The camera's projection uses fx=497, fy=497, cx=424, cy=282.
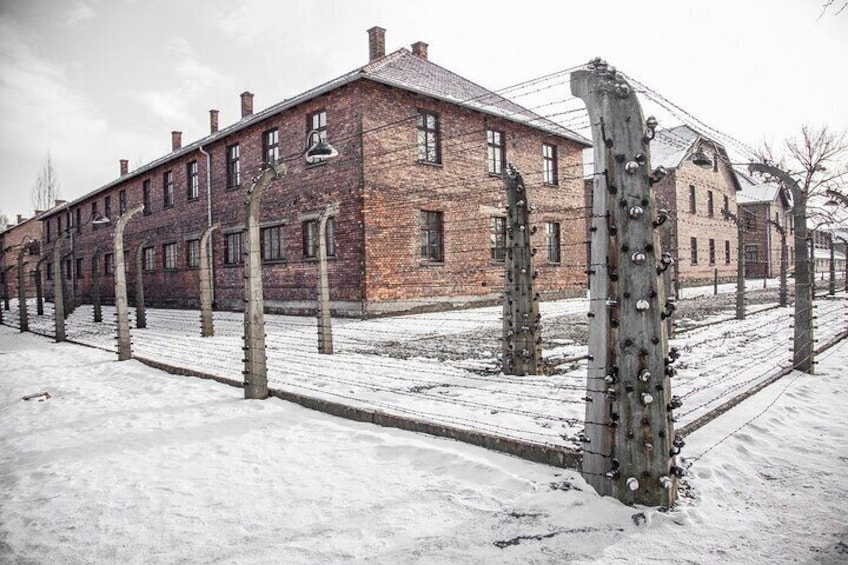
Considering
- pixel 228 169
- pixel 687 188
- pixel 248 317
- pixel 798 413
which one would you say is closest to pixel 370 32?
pixel 228 169

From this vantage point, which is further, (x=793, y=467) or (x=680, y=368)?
(x=680, y=368)

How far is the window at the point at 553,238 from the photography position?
18.6 m

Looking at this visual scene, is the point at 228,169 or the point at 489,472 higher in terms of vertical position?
the point at 228,169

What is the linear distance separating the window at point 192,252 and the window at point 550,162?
45.8 feet

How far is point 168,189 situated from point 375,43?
12119mm

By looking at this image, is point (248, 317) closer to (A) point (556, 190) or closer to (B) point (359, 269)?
(B) point (359, 269)

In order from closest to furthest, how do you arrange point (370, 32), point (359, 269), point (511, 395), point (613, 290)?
point (613, 290)
point (511, 395)
point (359, 269)
point (370, 32)

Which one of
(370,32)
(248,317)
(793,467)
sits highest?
(370,32)

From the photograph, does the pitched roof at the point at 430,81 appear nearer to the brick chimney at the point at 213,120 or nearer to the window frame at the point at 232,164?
the window frame at the point at 232,164

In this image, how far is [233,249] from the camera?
708 inches

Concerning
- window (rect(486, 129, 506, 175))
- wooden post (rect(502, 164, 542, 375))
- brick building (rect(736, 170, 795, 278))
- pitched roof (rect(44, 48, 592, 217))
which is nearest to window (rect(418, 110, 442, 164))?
pitched roof (rect(44, 48, 592, 217))

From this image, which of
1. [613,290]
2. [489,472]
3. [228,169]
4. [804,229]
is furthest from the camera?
[228,169]

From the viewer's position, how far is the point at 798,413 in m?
4.36

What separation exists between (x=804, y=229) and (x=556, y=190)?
1376cm
